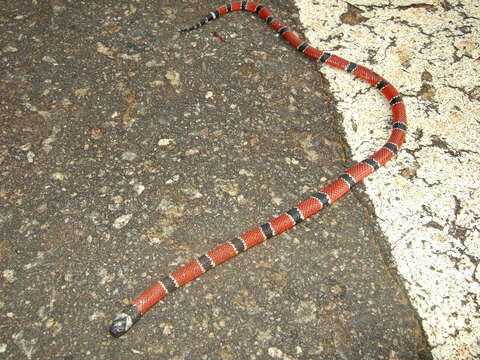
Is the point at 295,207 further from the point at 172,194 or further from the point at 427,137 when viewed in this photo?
the point at 427,137

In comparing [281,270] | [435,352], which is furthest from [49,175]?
[435,352]

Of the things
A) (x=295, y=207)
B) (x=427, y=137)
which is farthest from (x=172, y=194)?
(x=427, y=137)

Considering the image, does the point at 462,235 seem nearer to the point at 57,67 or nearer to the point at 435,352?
the point at 435,352

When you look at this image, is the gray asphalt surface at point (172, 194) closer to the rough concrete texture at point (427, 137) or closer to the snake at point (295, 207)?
the snake at point (295, 207)

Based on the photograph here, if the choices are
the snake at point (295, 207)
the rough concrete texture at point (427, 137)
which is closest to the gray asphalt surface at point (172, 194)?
the snake at point (295, 207)

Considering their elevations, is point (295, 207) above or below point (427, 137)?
below

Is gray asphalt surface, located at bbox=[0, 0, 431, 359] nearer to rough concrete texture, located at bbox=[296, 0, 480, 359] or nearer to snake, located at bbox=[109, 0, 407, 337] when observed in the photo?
snake, located at bbox=[109, 0, 407, 337]
